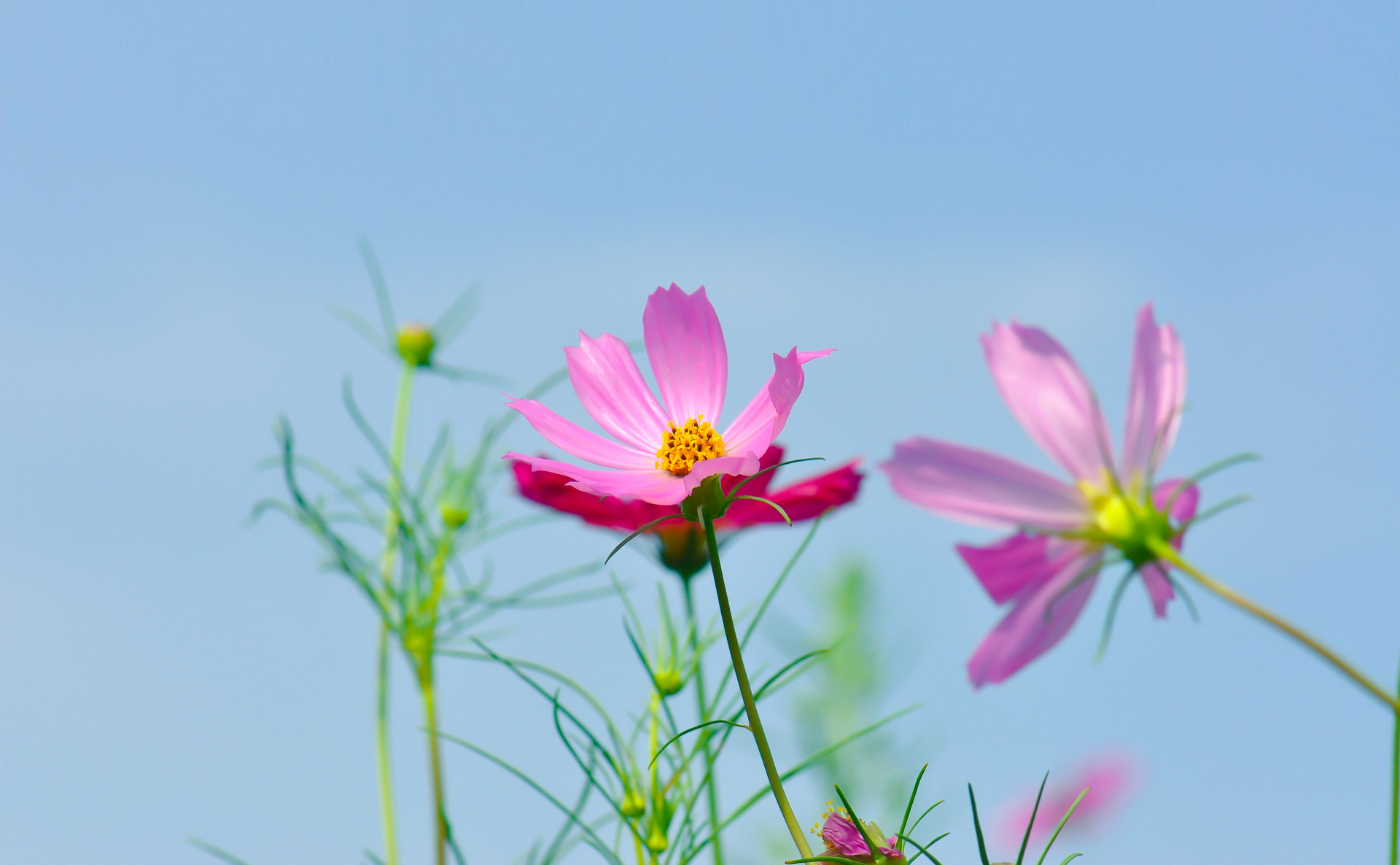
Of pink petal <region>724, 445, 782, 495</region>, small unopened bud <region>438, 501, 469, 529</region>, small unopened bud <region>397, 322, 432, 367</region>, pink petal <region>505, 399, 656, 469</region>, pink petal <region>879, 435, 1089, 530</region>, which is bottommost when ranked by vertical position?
pink petal <region>879, 435, 1089, 530</region>

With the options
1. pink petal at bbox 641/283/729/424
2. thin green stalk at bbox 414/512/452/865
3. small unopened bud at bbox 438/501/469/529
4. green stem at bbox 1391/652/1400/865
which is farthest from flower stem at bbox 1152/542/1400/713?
small unopened bud at bbox 438/501/469/529

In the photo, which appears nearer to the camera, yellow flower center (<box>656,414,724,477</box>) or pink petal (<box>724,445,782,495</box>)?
yellow flower center (<box>656,414,724,477</box>)

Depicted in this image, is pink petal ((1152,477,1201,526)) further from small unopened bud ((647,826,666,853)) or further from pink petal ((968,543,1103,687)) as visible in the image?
small unopened bud ((647,826,666,853))

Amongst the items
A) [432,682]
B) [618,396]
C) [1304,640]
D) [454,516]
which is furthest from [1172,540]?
[454,516]

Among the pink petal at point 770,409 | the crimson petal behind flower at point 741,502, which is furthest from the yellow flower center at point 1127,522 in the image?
the crimson petal behind flower at point 741,502

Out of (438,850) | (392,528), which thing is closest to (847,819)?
(438,850)

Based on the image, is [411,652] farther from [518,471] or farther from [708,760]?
[708,760]

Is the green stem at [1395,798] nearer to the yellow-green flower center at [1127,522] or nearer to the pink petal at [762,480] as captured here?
the yellow-green flower center at [1127,522]
